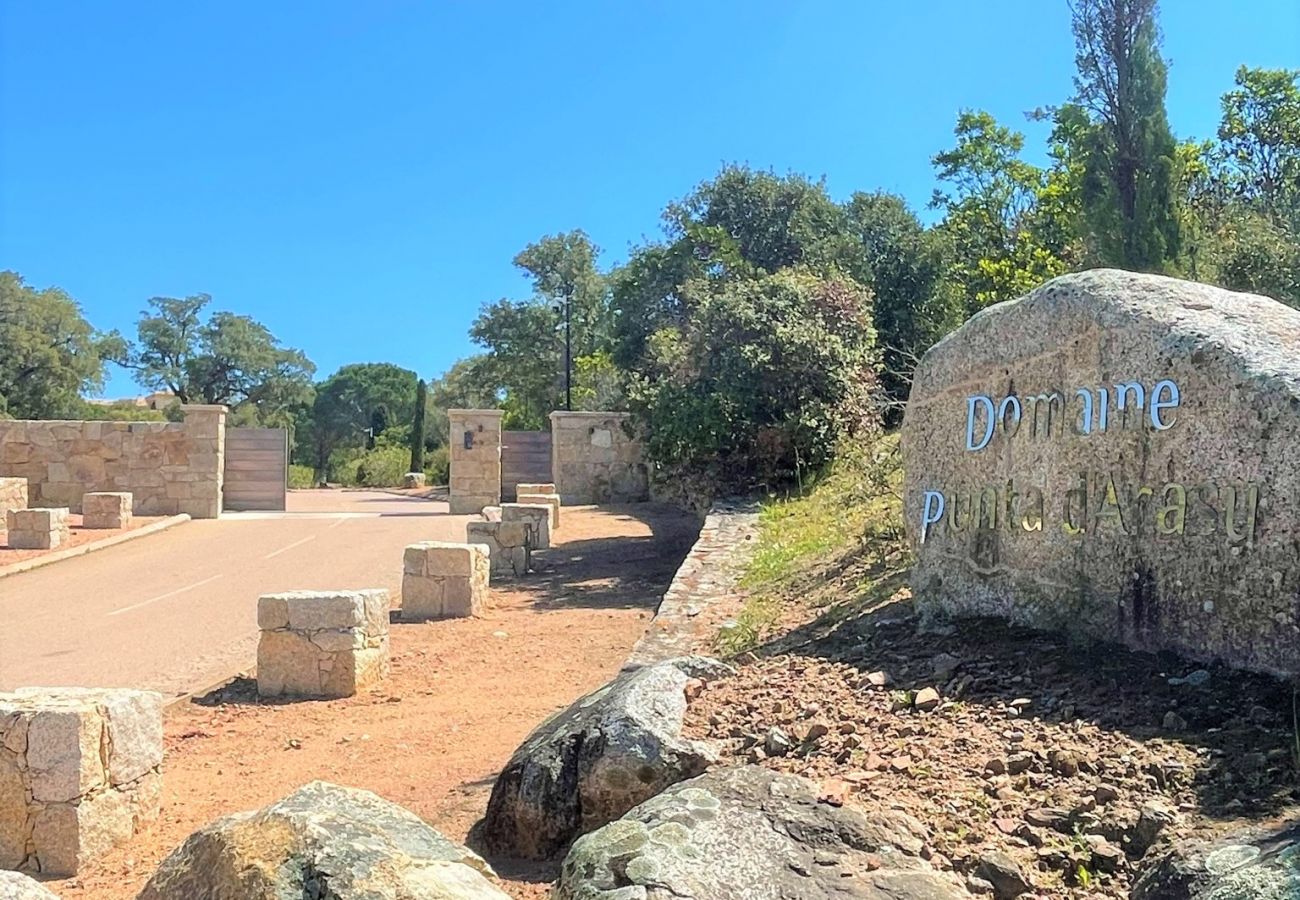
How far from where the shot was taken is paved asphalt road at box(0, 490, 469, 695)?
8.62m

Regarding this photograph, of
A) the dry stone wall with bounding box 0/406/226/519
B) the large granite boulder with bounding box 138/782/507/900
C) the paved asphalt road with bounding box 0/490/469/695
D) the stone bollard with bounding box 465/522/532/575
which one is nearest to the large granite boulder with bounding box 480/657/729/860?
the large granite boulder with bounding box 138/782/507/900

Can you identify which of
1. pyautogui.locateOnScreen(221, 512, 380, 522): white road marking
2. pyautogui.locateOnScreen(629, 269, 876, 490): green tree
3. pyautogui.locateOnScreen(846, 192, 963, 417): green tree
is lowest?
pyautogui.locateOnScreen(221, 512, 380, 522): white road marking

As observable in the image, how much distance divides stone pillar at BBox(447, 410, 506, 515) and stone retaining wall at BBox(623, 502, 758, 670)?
391 inches

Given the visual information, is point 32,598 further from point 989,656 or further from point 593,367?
point 593,367

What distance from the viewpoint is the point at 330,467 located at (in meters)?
51.9

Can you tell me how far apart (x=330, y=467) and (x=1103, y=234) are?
4468 centimetres

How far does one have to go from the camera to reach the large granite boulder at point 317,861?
2.75 m

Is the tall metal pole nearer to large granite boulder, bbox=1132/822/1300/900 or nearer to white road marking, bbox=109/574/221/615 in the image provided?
white road marking, bbox=109/574/221/615

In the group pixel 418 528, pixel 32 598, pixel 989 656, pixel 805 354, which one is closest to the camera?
pixel 989 656

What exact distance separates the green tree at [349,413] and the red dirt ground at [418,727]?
1830 inches

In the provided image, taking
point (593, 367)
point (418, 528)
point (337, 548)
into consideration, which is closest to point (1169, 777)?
point (337, 548)

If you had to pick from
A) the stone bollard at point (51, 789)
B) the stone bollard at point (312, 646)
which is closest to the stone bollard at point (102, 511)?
the stone bollard at point (312, 646)

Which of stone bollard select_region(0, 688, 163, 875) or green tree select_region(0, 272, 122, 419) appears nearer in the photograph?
stone bollard select_region(0, 688, 163, 875)

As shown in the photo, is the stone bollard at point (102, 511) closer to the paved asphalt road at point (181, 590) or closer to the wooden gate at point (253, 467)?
the paved asphalt road at point (181, 590)
